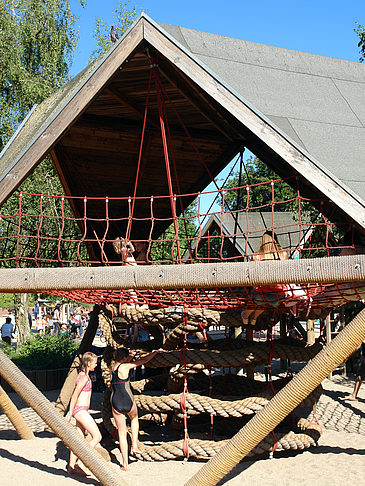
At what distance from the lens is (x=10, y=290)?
6.54m

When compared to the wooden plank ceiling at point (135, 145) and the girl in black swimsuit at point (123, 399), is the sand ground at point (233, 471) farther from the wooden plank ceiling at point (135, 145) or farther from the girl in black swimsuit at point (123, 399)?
the wooden plank ceiling at point (135, 145)

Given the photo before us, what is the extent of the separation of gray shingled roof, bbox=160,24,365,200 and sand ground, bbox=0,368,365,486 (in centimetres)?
350

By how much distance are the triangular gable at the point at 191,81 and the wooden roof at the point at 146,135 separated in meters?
0.01

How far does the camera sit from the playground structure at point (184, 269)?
5.65 meters

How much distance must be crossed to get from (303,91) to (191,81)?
1.95 m

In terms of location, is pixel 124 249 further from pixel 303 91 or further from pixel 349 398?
pixel 349 398

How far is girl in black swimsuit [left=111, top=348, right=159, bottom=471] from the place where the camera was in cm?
711

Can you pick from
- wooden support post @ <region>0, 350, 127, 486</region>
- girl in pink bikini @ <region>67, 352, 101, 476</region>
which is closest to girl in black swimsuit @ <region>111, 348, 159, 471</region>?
girl in pink bikini @ <region>67, 352, 101, 476</region>

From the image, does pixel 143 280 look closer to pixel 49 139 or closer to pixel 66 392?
pixel 49 139

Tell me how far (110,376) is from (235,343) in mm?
1955

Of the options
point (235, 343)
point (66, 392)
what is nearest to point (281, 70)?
point (235, 343)

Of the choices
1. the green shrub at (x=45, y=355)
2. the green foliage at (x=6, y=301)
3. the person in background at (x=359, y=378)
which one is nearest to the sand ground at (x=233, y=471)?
the person in background at (x=359, y=378)

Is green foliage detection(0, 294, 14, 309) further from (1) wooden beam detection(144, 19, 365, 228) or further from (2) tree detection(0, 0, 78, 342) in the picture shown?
(1) wooden beam detection(144, 19, 365, 228)

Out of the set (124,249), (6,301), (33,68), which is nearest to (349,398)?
(124,249)
